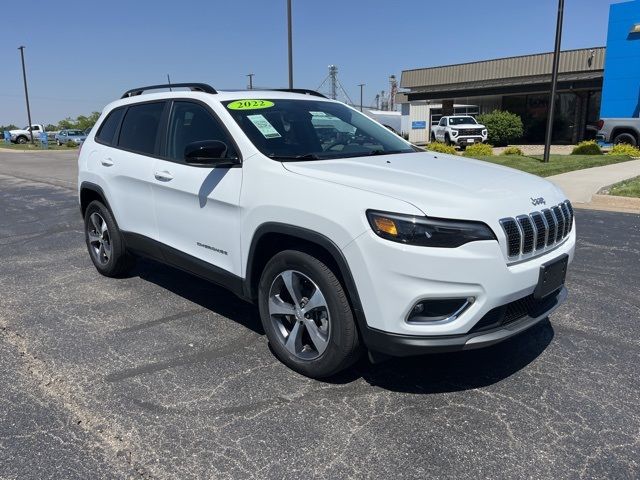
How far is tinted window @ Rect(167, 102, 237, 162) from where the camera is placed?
4.05 metres

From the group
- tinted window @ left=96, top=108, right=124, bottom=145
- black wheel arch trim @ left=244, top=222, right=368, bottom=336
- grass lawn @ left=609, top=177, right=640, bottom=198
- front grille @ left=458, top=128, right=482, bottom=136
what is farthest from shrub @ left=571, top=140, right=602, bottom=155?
black wheel arch trim @ left=244, top=222, right=368, bottom=336

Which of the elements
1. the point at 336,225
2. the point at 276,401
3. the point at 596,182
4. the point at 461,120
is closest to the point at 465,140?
the point at 461,120

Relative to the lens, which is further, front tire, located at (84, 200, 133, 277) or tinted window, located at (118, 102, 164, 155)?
front tire, located at (84, 200, 133, 277)

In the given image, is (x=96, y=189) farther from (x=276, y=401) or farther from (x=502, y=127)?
(x=502, y=127)

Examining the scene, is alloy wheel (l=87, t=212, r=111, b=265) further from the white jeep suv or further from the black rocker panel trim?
the white jeep suv

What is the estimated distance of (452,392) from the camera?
10.8 ft

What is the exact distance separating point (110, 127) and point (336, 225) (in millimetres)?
3329

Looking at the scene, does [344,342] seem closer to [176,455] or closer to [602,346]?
[176,455]

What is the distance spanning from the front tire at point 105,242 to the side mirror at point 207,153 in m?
1.87

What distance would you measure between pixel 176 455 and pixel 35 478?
623 mm

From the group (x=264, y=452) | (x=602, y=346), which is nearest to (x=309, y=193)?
(x=264, y=452)

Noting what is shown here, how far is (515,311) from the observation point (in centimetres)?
312

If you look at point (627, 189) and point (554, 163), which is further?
point (554, 163)

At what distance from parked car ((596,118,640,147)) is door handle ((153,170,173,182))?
66.3ft
